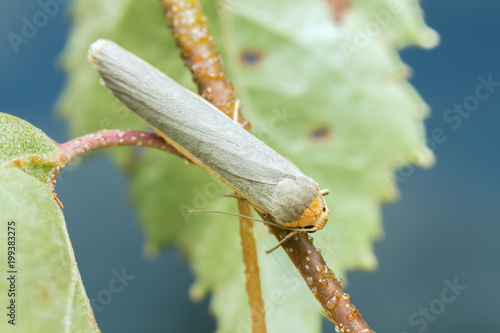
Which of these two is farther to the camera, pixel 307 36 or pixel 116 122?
pixel 116 122

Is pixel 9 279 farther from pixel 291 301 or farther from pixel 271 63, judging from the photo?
pixel 271 63

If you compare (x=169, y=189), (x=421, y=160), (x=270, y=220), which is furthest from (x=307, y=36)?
(x=270, y=220)

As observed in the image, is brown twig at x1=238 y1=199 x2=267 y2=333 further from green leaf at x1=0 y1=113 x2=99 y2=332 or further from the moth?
green leaf at x1=0 y1=113 x2=99 y2=332

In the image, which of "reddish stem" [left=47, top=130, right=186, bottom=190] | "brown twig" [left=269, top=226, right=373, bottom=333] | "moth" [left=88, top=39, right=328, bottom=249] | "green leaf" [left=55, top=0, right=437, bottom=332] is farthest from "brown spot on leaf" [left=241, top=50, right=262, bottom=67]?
"brown twig" [left=269, top=226, right=373, bottom=333]

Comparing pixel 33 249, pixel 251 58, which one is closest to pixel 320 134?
pixel 251 58

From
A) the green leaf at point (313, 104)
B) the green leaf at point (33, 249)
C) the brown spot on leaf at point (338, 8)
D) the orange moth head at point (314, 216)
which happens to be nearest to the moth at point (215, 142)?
the orange moth head at point (314, 216)

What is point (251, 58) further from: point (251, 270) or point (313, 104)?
point (251, 270)
